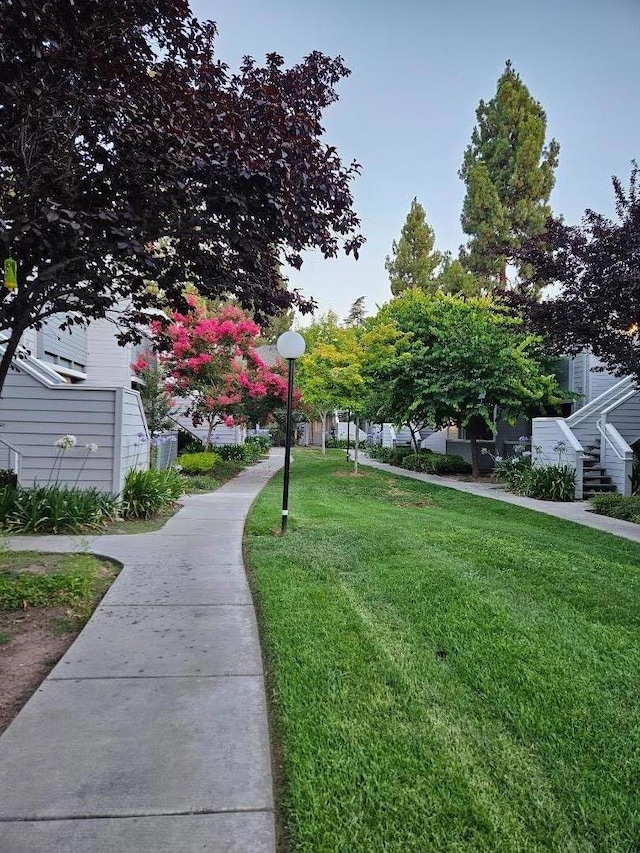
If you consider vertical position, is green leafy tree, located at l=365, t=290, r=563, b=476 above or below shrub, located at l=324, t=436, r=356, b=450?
above

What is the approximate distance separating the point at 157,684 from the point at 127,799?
0.94 metres

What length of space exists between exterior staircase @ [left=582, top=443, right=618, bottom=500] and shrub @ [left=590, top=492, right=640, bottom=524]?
1465mm

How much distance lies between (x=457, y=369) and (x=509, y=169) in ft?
50.3

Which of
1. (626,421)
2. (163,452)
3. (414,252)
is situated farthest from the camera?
(414,252)

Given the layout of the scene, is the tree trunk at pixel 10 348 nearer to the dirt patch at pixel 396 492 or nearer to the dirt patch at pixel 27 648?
the dirt patch at pixel 27 648

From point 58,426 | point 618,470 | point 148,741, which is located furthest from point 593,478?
point 148,741

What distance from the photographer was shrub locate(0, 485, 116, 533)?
6.65 m

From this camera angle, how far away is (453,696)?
2727 millimetres

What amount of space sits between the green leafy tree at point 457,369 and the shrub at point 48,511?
867 centimetres

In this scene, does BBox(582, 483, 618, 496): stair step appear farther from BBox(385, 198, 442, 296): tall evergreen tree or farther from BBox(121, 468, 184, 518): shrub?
BBox(385, 198, 442, 296): tall evergreen tree

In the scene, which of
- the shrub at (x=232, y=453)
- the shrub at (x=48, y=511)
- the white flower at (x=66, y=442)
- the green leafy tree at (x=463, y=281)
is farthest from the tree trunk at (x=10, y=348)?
the green leafy tree at (x=463, y=281)

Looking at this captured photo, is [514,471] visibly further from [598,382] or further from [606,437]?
[598,382]

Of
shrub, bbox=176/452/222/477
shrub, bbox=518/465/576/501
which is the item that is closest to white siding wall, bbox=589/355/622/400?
shrub, bbox=518/465/576/501

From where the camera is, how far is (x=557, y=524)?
8.35 metres
